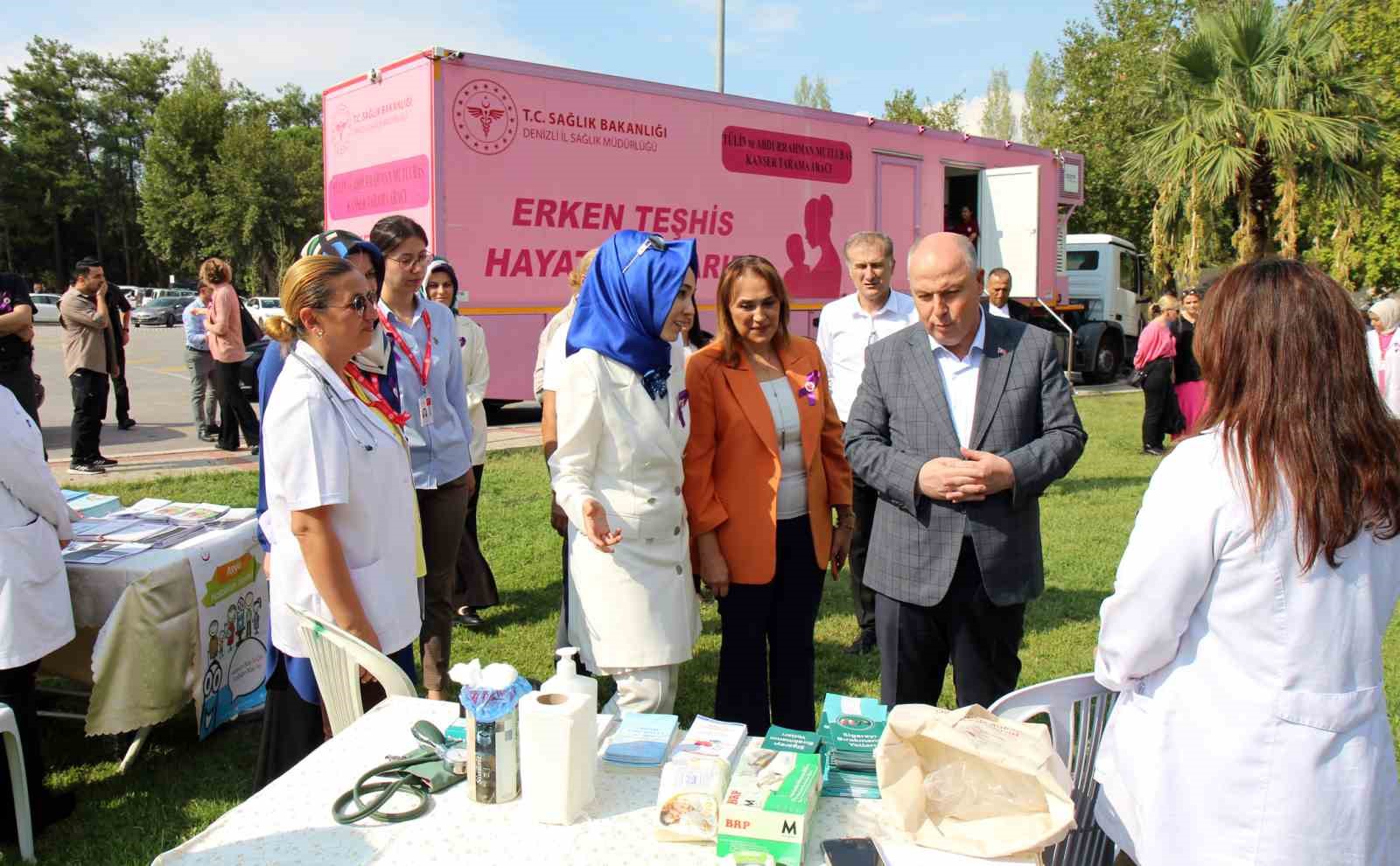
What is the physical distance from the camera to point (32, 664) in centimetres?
281

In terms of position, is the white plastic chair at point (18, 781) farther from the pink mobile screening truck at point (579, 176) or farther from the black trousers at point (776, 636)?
the pink mobile screening truck at point (579, 176)

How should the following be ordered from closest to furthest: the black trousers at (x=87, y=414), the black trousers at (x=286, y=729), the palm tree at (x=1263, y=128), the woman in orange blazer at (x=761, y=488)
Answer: the black trousers at (x=286, y=729) → the woman in orange blazer at (x=761, y=488) → the black trousers at (x=87, y=414) → the palm tree at (x=1263, y=128)

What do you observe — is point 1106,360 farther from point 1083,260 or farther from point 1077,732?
point 1077,732

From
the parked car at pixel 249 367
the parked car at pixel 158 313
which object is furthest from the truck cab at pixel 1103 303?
the parked car at pixel 158 313

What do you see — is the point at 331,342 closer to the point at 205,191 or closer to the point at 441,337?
the point at 441,337

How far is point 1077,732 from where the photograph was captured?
6.65 ft

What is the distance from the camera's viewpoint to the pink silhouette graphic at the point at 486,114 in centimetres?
864

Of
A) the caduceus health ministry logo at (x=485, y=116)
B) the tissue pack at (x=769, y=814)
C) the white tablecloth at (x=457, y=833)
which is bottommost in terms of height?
the white tablecloth at (x=457, y=833)

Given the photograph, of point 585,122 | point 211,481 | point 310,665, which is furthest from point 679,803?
point 585,122

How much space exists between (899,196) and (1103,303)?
7.09 m

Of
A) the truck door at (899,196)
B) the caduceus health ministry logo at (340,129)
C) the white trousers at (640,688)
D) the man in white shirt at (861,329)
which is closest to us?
the white trousers at (640,688)

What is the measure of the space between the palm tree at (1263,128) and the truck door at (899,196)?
5.30 m

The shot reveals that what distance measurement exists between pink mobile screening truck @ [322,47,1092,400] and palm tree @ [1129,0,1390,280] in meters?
5.16

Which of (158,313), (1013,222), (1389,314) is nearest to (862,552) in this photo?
(1389,314)
